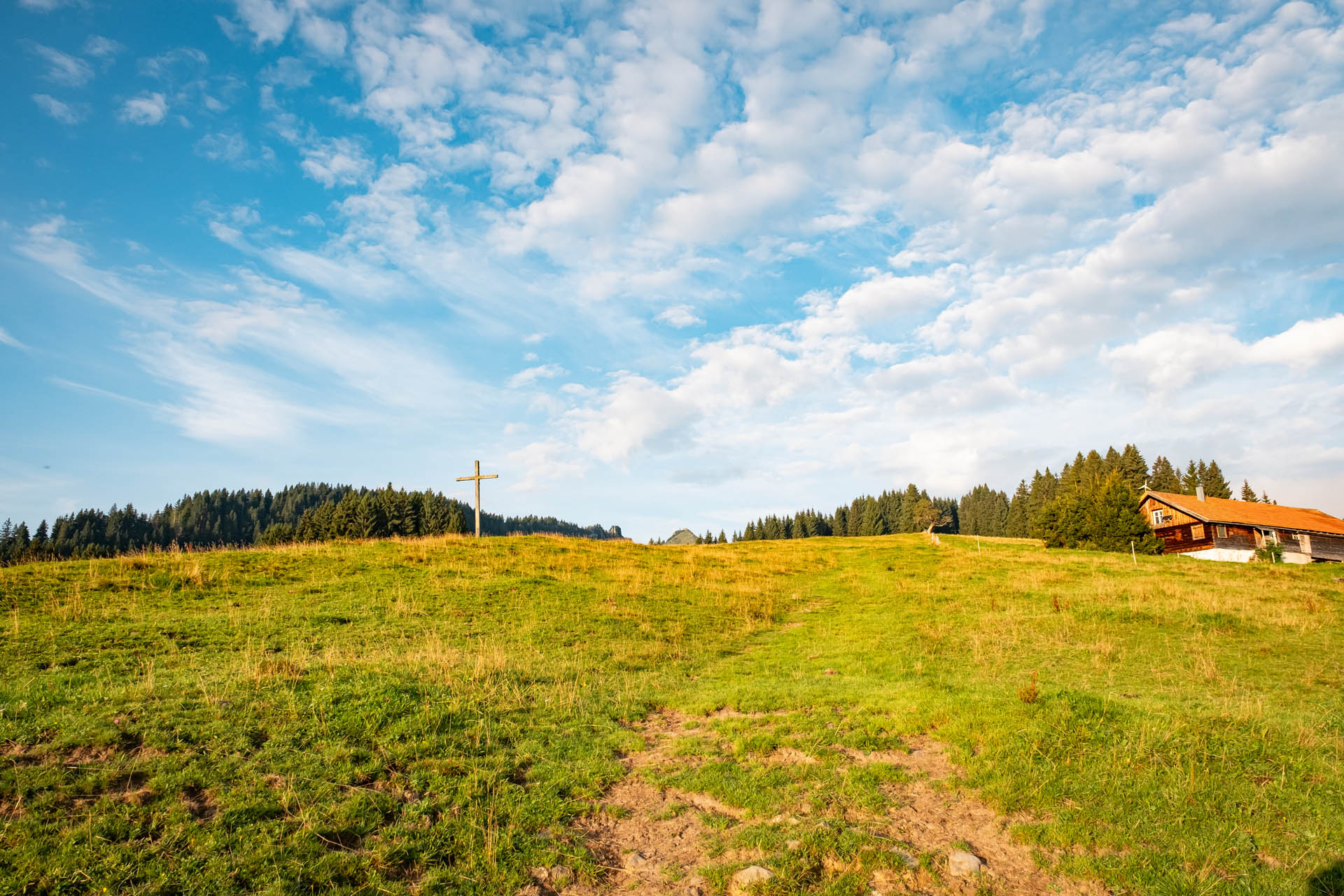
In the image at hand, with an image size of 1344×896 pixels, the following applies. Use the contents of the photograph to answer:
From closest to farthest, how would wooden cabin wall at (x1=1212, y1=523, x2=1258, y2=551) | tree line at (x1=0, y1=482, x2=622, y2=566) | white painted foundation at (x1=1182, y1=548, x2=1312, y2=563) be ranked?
white painted foundation at (x1=1182, y1=548, x2=1312, y2=563) → wooden cabin wall at (x1=1212, y1=523, x2=1258, y2=551) → tree line at (x1=0, y1=482, x2=622, y2=566)

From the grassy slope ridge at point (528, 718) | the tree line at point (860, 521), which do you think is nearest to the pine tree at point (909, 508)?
the tree line at point (860, 521)

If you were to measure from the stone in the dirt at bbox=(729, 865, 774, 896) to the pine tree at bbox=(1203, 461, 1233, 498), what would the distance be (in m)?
133

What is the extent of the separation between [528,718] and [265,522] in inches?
7469

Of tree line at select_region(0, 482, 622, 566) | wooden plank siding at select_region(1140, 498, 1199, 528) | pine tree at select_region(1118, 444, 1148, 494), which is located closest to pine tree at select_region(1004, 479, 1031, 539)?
pine tree at select_region(1118, 444, 1148, 494)

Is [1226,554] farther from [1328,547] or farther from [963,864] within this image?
[963,864]

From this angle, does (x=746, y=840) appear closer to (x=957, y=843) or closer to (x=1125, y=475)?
(x=957, y=843)

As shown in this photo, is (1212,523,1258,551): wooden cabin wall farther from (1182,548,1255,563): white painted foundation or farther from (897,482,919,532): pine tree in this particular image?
(897,482,919,532): pine tree

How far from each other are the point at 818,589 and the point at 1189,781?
80.8 ft

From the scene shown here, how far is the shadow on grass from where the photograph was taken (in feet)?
20.6

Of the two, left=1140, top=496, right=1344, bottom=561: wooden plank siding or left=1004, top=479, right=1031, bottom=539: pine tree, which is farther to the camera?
left=1004, top=479, right=1031, bottom=539: pine tree

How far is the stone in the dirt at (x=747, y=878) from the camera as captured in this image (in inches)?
254

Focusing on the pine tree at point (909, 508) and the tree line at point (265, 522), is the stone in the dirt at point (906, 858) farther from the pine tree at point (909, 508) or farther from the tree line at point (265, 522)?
the pine tree at point (909, 508)

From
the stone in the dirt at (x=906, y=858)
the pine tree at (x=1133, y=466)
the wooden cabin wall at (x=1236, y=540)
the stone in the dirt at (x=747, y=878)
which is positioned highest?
the pine tree at (x=1133, y=466)

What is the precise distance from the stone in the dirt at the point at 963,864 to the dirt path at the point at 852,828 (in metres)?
0.04
